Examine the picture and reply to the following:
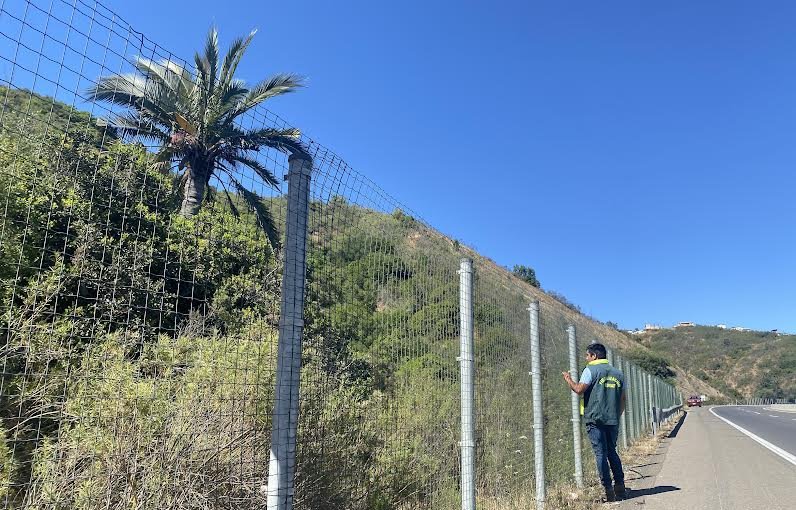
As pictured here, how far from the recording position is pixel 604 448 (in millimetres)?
6492

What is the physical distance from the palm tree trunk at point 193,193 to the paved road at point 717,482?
5843 mm

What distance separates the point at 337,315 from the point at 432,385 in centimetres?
139

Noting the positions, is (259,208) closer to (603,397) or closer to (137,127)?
(137,127)

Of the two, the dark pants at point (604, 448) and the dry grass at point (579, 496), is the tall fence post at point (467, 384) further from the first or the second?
the dark pants at point (604, 448)

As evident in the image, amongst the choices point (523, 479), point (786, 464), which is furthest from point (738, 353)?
point (523, 479)

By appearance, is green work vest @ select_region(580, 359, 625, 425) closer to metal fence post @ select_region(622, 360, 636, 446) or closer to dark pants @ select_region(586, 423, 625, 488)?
dark pants @ select_region(586, 423, 625, 488)

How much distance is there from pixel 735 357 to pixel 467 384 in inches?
5162

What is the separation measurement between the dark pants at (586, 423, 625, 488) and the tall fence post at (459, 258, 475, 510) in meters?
2.72

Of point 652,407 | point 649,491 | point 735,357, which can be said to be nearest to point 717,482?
point 649,491

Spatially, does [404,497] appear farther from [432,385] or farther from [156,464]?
[156,464]

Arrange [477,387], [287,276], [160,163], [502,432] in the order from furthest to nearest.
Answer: [502,432], [477,387], [160,163], [287,276]

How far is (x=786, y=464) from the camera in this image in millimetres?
10734

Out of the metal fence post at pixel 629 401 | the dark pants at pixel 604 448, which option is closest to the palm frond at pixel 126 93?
the dark pants at pixel 604 448

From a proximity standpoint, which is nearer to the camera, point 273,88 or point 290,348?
point 290,348
